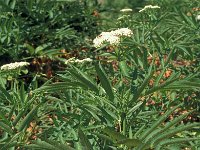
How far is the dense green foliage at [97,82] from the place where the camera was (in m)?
2.20

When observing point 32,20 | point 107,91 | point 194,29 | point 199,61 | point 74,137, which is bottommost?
point 74,137

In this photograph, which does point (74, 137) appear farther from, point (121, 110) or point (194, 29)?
point (194, 29)

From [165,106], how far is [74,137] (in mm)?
→ 1306

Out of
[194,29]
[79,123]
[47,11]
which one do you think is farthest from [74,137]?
[47,11]

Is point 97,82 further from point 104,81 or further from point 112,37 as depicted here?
point 104,81

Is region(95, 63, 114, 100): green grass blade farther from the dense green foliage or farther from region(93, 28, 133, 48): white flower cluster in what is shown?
region(93, 28, 133, 48): white flower cluster

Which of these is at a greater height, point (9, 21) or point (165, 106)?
point (9, 21)

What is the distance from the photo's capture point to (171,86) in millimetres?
2209

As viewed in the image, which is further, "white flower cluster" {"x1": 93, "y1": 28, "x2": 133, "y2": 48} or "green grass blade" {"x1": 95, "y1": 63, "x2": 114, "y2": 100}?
"white flower cluster" {"x1": 93, "y1": 28, "x2": 133, "y2": 48}

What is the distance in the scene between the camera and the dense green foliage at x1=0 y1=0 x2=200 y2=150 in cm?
220

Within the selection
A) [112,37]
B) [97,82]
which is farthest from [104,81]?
[97,82]

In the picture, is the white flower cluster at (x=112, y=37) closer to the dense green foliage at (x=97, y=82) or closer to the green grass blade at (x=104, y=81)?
the dense green foliage at (x=97, y=82)

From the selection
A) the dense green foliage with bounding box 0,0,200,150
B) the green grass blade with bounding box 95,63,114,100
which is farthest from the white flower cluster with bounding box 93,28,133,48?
the green grass blade with bounding box 95,63,114,100

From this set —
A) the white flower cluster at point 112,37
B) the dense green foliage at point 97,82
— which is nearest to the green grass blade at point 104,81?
the dense green foliage at point 97,82
